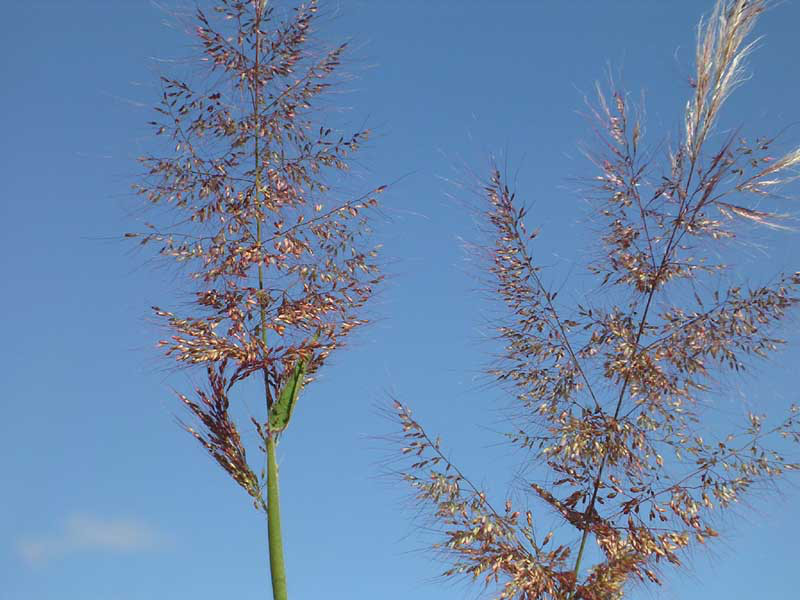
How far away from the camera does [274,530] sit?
5.63 meters

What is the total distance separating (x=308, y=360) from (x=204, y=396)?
2.13 ft

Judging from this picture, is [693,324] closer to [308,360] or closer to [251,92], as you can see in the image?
[308,360]

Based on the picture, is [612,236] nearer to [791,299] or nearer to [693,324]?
[693,324]

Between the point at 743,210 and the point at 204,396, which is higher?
the point at 204,396

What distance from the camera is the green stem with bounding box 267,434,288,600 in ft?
18.0

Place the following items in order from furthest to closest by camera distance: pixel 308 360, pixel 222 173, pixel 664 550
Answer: pixel 222 173
pixel 308 360
pixel 664 550

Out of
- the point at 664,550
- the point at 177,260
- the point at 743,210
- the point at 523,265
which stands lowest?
the point at 664,550

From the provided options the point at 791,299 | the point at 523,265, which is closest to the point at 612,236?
the point at 523,265

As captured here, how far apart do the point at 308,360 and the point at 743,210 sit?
2.79 m

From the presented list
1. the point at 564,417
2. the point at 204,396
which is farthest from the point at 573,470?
the point at 204,396

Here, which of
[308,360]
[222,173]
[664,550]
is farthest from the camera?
[222,173]

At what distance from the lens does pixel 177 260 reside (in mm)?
6320

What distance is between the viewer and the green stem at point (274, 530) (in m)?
5.48

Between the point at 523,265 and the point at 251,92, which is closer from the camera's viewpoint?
the point at 523,265
